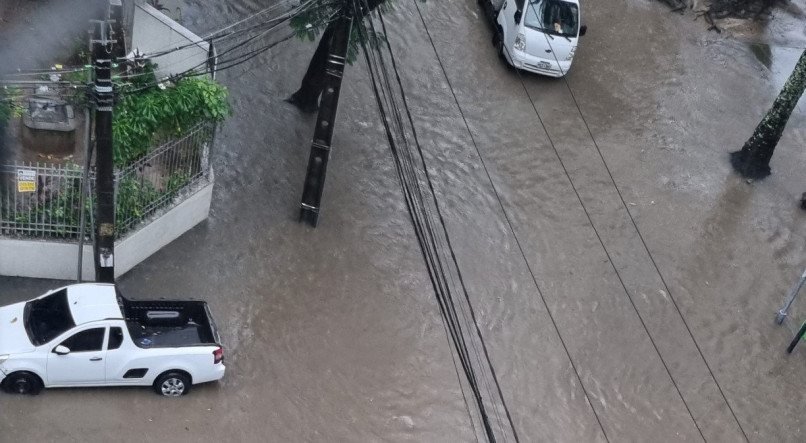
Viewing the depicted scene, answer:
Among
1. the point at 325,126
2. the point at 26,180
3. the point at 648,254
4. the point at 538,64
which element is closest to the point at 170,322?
the point at 26,180

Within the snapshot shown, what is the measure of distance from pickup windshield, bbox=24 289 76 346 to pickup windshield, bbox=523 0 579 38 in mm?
11040

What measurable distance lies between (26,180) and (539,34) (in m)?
10.6

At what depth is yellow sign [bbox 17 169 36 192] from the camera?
37.6 feet

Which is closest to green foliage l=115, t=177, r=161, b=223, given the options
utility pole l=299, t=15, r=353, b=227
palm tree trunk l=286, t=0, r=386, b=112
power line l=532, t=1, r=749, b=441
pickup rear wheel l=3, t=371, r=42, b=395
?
utility pole l=299, t=15, r=353, b=227

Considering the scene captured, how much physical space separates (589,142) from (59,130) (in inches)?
371

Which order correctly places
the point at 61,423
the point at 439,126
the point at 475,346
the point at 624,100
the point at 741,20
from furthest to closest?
1. the point at 741,20
2. the point at 624,100
3. the point at 439,126
4. the point at 475,346
5. the point at 61,423

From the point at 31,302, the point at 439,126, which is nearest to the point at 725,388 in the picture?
the point at 439,126

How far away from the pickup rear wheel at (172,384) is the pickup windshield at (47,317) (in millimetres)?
1257

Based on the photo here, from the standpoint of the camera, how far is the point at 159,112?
489 inches

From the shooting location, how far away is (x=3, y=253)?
11.8 metres

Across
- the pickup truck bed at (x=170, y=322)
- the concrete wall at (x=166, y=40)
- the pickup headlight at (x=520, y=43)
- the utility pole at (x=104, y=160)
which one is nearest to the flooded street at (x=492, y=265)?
the pickup headlight at (x=520, y=43)

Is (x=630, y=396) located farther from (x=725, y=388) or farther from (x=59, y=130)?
(x=59, y=130)

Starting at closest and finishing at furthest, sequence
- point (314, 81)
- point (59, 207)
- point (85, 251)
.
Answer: point (59, 207)
point (85, 251)
point (314, 81)

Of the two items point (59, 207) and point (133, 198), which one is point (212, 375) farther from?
point (59, 207)
